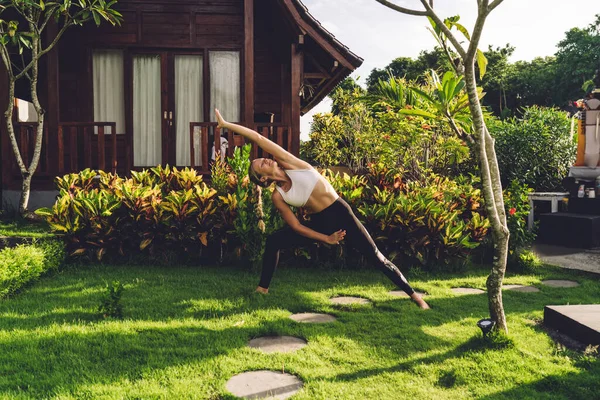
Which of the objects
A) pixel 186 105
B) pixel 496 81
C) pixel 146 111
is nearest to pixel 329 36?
pixel 186 105

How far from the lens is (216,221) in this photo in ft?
22.1

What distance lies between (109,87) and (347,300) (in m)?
7.34

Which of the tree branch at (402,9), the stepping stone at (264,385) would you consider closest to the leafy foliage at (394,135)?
the tree branch at (402,9)

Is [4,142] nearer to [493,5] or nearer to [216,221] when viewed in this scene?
[216,221]

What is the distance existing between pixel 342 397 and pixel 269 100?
9116 millimetres

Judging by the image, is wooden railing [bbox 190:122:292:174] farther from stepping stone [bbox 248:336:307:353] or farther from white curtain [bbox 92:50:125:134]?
stepping stone [bbox 248:336:307:353]

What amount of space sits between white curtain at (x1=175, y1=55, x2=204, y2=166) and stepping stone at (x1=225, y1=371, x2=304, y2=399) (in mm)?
7590

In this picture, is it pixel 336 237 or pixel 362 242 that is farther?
pixel 362 242

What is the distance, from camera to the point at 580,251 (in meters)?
8.68

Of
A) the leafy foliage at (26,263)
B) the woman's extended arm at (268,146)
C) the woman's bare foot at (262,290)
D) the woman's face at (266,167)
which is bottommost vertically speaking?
the woman's bare foot at (262,290)

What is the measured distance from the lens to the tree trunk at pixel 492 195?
13.2 feet

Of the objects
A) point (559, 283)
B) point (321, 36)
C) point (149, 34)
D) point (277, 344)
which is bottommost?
point (559, 283)

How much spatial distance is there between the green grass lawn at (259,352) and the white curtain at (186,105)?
499 centimetres

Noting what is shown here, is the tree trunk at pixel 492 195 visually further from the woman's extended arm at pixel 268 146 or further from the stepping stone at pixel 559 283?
the stepping stone at pixel 559 283
